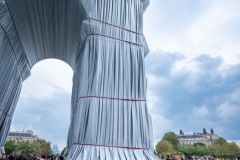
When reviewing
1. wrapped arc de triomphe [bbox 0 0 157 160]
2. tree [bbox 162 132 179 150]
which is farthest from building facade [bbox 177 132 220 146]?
wrapped arc de triomphe [bbox 0 0 157 160]

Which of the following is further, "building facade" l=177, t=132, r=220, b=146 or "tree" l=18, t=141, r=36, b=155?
"building facade" l=177, t=132, r=220, b=146

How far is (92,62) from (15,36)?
245 inches

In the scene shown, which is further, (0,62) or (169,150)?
(169,150)

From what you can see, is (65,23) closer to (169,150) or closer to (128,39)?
(128,39)

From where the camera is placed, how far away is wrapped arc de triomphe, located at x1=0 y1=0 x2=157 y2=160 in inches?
392

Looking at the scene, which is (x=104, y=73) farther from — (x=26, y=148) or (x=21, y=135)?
(x=21, y=135)

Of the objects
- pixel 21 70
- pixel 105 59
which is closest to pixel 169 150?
pixel 21 70

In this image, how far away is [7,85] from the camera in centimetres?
1492

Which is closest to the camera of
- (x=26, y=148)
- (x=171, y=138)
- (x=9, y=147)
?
(x=9, y=147)

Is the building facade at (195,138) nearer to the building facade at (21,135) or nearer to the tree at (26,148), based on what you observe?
the building facade at (21,135)

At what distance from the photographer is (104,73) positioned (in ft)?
35.6

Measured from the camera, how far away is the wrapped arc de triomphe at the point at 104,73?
9969 millimetres

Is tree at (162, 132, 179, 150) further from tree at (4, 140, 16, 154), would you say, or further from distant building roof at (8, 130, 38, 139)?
distant building roof at (8, 130, 38, 139)

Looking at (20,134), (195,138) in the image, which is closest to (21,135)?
(20,134)
